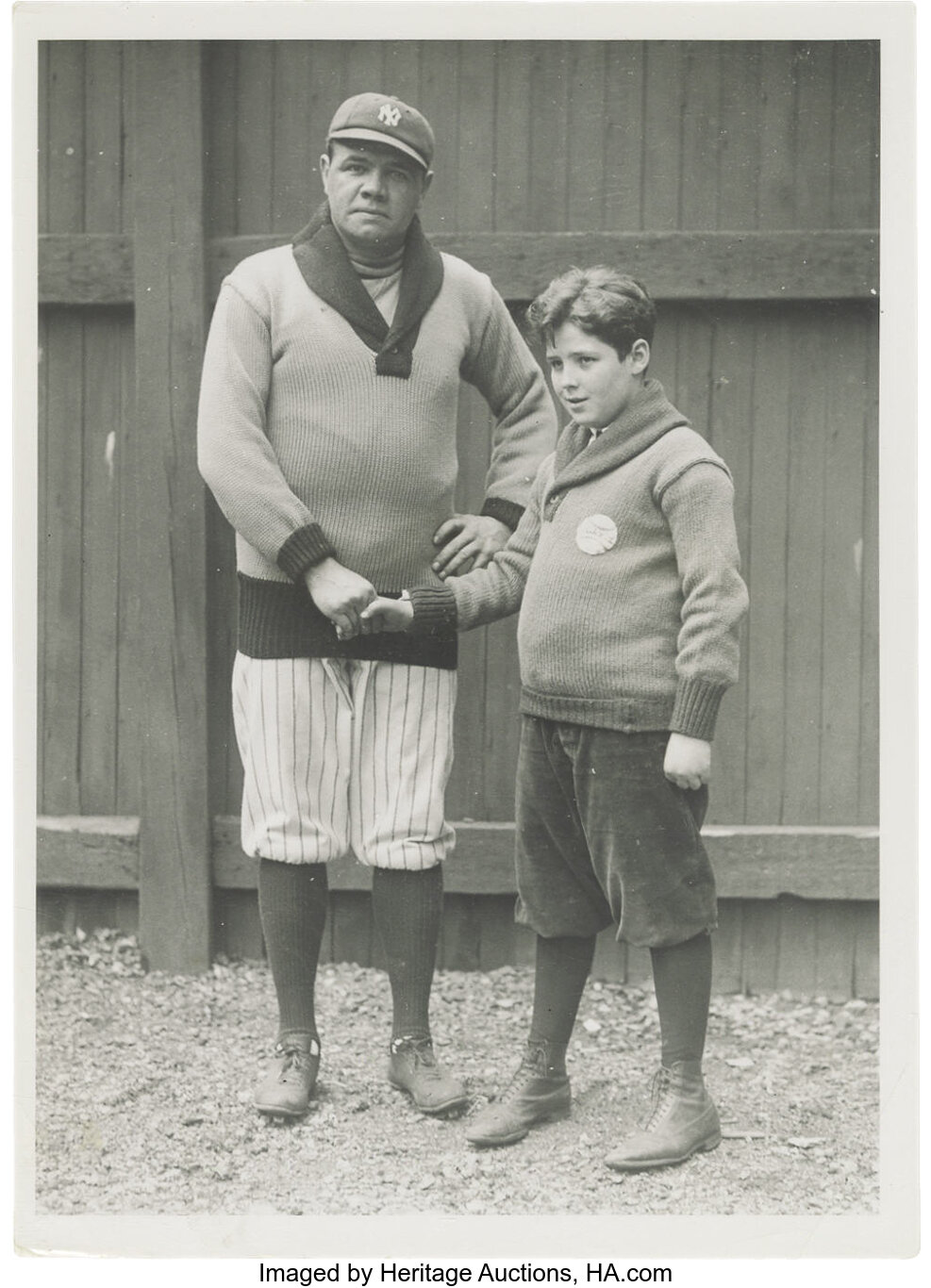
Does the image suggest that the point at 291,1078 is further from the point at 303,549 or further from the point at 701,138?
the point at 701,138

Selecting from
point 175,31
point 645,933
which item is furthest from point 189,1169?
point 175,31

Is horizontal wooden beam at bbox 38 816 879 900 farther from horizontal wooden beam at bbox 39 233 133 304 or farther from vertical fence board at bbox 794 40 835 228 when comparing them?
vertical fence board at bbox 794 40 835 228


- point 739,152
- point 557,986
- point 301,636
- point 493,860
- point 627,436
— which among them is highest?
point 739,152

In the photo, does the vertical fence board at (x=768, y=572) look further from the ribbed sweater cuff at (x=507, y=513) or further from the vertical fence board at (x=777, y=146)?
the ribbed sweater cuff at (x=507, y=513)

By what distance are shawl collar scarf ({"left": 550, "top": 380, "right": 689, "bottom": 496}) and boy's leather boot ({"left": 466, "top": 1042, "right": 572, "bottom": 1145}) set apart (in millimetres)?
1094

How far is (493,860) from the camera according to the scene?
3.45 m

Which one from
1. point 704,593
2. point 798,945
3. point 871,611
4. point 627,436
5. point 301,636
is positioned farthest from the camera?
point 798,945

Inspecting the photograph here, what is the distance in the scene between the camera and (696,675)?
2.44 m

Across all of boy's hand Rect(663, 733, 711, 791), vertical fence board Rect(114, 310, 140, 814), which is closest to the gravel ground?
vertical fence board Rect(114, 310, 140, 814)

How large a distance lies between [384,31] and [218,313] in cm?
67

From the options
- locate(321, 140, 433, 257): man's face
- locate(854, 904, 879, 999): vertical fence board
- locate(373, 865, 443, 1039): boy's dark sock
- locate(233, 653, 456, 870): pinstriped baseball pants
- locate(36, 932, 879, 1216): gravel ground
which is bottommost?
locate(36, 932, 879, 1216): gravel ground

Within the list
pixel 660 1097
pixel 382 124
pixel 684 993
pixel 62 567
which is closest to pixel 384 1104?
pixel 660 1097

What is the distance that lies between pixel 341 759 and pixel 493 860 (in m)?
0.77

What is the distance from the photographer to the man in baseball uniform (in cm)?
270
